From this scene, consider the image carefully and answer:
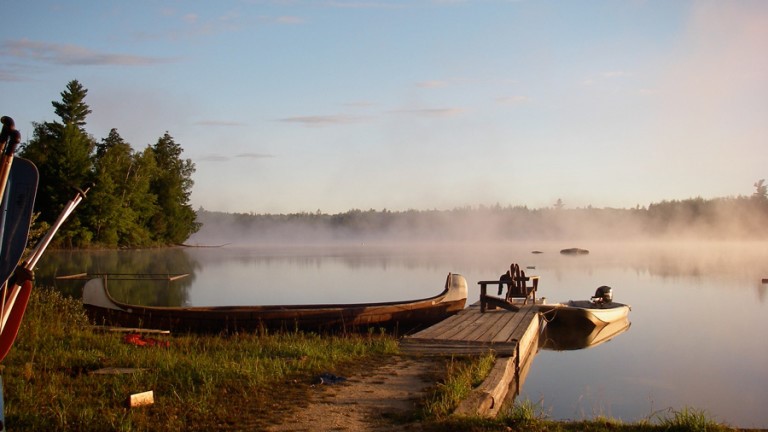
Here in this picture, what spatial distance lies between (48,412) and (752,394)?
38.8 feet

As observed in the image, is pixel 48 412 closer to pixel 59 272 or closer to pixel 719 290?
pixel 719 290

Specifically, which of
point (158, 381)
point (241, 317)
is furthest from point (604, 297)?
point (158, 381)

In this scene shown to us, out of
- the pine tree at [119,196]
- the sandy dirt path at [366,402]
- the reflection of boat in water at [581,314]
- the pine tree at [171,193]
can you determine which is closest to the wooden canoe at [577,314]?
the reflection of boat in water at [581,314]

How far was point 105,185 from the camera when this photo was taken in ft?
203

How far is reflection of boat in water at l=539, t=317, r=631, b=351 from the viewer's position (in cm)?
1750

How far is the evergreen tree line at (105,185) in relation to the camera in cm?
5825

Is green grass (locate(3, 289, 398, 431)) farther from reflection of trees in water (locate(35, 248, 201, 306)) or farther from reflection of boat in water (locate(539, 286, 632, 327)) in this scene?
reflection of trees in water (locate(35, 248, 201, 306))

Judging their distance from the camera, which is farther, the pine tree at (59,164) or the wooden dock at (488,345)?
the pine tree at (59,164)

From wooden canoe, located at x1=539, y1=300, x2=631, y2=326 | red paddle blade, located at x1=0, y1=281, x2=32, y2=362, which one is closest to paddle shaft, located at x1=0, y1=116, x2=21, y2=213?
red paddle blade, located at x1=0, y1=281, x2=32, y2=362

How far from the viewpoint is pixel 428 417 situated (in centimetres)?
652

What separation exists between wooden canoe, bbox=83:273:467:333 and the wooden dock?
1.88m

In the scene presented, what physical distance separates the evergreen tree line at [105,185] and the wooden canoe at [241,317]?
126ft

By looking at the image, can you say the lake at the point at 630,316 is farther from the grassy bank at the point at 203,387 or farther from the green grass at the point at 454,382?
the grassy bank at the point at 203,387

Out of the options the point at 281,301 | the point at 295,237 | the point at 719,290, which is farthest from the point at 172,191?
the point at 295,237
